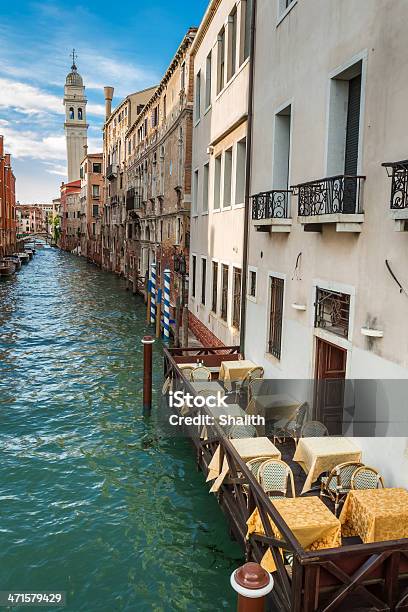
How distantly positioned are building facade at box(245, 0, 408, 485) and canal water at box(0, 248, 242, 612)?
8.20 ft

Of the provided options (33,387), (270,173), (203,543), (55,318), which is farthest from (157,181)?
(203,543)

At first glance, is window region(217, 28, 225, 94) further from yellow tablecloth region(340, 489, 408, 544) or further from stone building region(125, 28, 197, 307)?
yellow tablecloth region(340, 489, 408, 544)

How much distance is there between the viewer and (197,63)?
733 inches

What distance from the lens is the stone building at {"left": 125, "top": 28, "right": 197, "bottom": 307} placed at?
22.1 m

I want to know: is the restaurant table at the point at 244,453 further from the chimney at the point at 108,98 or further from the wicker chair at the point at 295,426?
the chimney at the point at 108,98

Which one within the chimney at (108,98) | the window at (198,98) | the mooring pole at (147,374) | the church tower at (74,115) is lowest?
the mooring pole at (147,374)

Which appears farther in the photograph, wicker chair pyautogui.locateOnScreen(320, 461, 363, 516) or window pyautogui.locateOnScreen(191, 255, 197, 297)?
window pyautogui.locateOnScreen(191, 255, 197, 297)

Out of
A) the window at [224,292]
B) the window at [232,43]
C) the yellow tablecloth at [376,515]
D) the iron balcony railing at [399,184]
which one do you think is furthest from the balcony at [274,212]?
the window at [232,43]

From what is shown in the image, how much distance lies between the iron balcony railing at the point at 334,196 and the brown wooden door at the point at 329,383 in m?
2.08

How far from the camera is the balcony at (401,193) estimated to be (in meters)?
5.71

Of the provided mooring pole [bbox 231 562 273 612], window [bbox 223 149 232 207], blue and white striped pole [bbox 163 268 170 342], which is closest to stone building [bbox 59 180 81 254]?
blue and white striped pole [bbox 163 268 170 342]

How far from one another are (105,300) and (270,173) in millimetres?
21903

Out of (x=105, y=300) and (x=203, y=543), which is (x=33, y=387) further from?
(x=105, y=300)

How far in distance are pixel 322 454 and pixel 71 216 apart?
300 feet
